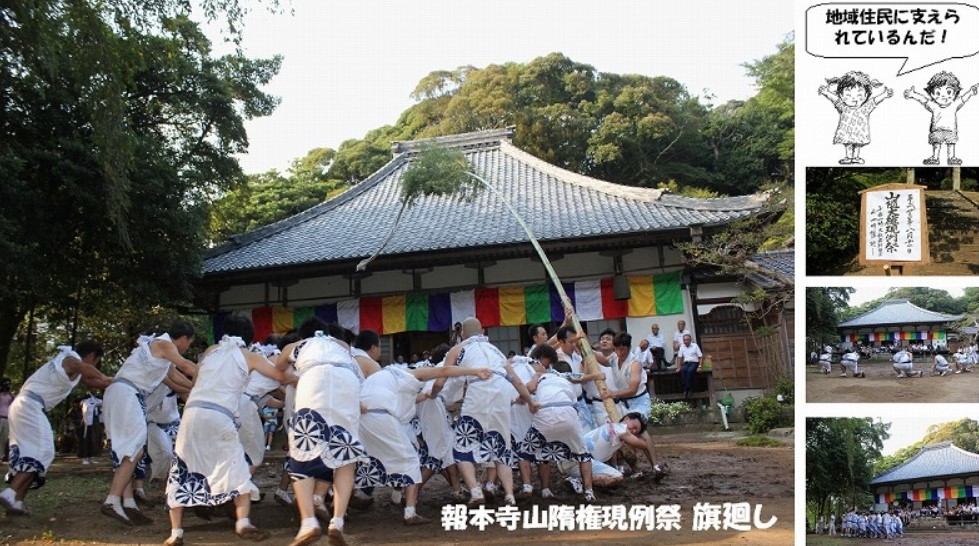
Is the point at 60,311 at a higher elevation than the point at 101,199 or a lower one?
lower

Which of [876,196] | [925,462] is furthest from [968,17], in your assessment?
[925,462]

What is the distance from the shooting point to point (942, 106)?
230 inches

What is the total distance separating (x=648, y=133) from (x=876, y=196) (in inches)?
761

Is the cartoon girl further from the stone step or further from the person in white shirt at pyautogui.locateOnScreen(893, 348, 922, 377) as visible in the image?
the person in white shirt at pyautogui.locateOnScreen(893, 348, 922, 377)

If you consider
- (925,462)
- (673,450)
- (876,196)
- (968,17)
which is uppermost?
(968,17)

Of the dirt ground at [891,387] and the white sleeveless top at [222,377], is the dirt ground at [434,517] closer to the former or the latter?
the white sleeveless top at [222,377]

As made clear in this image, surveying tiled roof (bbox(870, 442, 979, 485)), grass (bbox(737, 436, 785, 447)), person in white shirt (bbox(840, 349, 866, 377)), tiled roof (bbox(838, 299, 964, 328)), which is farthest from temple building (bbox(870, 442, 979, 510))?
grass (bbox(737, 436, 785, 447))

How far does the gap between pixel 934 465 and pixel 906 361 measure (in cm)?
94

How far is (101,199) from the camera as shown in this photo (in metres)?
10.2

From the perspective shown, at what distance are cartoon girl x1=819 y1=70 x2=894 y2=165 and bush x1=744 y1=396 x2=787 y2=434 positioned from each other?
6322mm

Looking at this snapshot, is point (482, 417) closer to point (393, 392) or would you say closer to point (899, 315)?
point (393, 392)

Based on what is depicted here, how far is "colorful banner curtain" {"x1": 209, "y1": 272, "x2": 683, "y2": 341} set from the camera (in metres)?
13.5

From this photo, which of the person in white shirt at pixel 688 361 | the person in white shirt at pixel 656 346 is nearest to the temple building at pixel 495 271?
the person in white shirt at pixel 656 346

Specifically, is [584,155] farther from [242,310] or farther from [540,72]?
[242,310]
